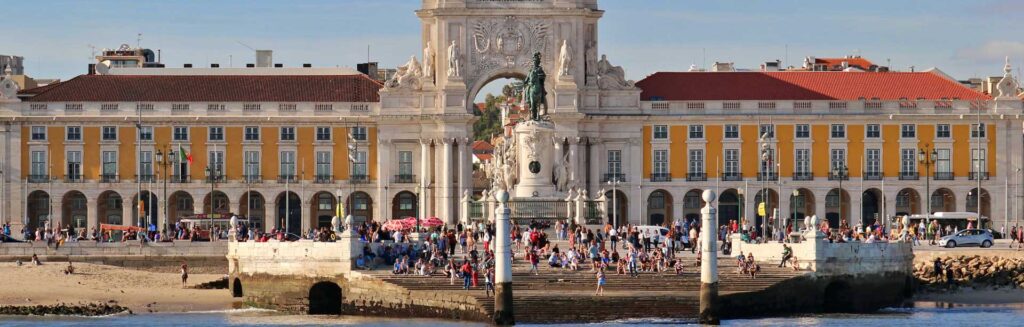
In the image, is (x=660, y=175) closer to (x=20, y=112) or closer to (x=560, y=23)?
(x=560, y=23)

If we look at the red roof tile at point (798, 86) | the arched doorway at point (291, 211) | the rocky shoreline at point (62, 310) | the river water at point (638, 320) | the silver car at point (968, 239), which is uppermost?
the red roof tile at point (798, 86)

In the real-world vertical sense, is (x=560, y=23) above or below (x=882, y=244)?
above

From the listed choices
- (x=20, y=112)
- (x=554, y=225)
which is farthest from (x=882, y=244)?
(x=20, y=112)

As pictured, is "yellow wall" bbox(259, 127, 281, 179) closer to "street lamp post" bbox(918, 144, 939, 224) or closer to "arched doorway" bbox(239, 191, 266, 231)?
"arched doorway" bbox(239, 191, 266, 231)

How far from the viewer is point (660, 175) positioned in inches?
4983

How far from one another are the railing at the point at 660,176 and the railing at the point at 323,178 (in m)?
14.0

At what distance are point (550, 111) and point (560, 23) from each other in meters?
3.87

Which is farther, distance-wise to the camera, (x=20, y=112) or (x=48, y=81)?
(x=48, y=81)

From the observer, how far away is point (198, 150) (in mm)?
126625

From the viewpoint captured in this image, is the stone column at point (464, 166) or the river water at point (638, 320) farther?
the stone column at point (464, 166)

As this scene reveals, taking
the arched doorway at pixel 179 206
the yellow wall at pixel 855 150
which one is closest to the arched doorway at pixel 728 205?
the yellow wall at pixel 855 150

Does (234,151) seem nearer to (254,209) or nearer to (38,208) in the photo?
(254,209)

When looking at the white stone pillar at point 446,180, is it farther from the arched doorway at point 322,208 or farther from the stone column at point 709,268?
the stone column at point 709,268

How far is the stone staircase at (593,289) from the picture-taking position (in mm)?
79812
